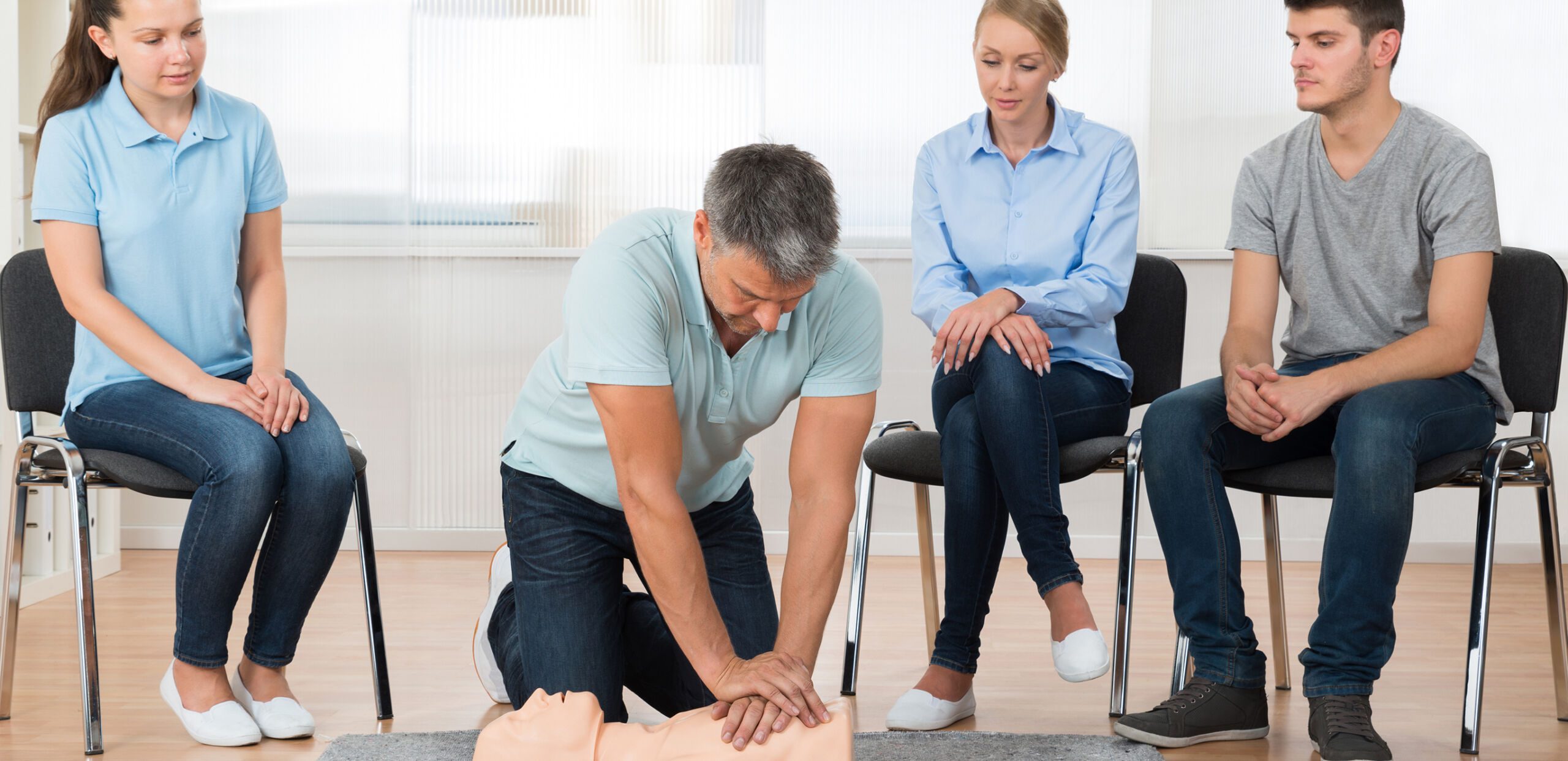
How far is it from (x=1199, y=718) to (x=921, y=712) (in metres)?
0.41

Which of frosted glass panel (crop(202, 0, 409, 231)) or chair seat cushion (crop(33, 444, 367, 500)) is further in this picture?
frosted glass panel (crop(202, 0, 409, 231))

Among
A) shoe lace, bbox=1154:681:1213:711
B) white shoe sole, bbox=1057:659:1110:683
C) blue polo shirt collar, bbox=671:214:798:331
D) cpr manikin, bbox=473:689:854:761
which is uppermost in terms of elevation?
blue polo shirt collar, bbox=671:214:798:331

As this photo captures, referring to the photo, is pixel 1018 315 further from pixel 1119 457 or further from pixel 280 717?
pixel 280 717

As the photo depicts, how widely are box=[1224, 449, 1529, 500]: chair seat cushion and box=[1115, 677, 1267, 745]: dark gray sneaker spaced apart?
0.31 meters

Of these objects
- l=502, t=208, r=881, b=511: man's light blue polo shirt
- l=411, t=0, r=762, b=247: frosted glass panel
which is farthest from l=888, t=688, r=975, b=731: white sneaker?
l=411, t=0, r=762, b=247: frosted glass panel

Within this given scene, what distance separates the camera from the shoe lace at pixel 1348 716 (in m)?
1.71

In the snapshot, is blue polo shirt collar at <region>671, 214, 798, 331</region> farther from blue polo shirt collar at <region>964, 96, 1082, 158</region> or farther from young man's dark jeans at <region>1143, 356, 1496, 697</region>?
blue polo shirt collar at <region>964, 96, 1082, 158</region>

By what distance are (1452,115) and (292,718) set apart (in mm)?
3371

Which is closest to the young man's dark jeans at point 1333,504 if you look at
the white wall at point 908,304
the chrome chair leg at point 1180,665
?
the chrome chair leg at point 1180,665

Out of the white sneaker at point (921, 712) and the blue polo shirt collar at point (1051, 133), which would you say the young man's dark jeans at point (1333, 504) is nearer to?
the white sneaker at point (921, 712)

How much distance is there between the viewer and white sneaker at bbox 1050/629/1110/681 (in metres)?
1.82

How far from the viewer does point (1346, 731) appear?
67.4 inches

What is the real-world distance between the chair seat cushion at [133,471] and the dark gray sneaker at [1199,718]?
4.75 feet

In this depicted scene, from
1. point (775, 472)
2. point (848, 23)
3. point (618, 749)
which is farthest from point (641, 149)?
point (618, 749)
